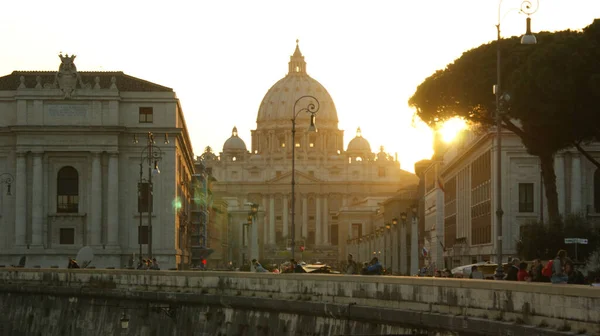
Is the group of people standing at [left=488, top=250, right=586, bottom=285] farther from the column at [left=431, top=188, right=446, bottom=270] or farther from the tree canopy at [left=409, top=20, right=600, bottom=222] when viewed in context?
the column at [left=431, top=188, right=446, bottom=270]

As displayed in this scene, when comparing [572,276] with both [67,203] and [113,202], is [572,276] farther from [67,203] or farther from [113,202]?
[67,203]

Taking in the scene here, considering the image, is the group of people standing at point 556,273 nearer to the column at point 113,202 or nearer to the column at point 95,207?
the column at point 113,202

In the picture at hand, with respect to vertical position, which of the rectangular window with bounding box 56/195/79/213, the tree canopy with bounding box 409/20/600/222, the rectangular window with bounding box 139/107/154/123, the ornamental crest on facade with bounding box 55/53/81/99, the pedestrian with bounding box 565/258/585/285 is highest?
the ornamental crest on facade with bounding box 55/53/81/99

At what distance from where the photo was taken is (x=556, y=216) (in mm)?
59094

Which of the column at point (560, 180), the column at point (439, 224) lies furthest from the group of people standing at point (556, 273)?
the column at point (439, 224)

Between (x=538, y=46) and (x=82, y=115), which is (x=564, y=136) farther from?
(x=82, y=115)

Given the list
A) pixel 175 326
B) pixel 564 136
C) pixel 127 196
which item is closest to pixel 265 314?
pixel 175 326

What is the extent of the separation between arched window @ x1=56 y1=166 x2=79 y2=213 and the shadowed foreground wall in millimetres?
34948

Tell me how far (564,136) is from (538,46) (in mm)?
A: 3379

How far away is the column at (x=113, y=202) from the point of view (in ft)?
306

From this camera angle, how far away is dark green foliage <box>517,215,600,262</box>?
5988cm

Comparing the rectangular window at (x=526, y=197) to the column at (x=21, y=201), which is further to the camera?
the column at (x=21, y=201)

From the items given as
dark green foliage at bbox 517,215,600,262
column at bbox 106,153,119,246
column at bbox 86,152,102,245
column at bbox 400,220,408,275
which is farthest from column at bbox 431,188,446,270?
dark green foliage at bbox 517,215,600,262

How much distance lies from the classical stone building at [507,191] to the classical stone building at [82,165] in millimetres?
19656
